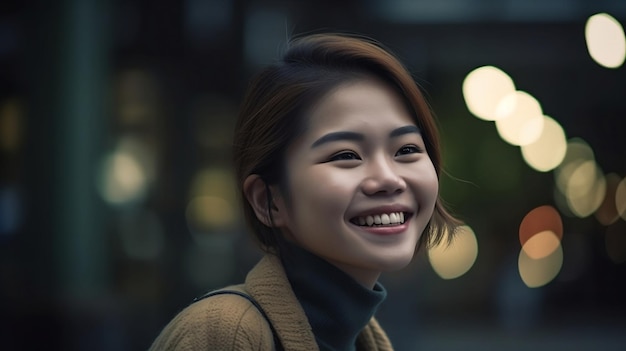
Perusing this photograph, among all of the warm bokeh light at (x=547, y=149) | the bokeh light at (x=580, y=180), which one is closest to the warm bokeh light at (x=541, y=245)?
the bokeh light at (x=580, y=180)

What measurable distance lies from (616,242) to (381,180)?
880 cm

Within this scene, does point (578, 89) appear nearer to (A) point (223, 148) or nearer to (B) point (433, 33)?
(B) point (433, 33)

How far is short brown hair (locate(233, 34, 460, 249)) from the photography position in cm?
193

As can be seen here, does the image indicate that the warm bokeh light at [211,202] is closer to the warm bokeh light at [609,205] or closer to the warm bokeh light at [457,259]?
the warm bokeh light at [457,259]

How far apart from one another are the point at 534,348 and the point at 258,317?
8.10m

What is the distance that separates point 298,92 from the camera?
1927mm

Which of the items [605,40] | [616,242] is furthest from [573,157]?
[605,40]

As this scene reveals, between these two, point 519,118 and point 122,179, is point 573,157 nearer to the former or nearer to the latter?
point 519,118

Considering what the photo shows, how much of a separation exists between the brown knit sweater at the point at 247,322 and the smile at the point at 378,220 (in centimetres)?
20

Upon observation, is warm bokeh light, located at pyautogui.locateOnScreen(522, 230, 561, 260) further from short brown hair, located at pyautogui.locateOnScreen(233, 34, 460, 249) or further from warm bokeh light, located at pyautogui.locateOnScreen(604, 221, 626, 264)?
short brown hair, located at pyautogui.locateOnScreen(233, 34, 460, 249)

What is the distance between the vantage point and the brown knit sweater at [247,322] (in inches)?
69.1

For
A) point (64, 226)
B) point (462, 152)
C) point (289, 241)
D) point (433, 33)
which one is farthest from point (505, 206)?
point (289, 241)

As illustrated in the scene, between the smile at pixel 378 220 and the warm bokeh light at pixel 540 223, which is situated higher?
the smile at pixel 378 220

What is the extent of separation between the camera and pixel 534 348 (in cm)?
941
